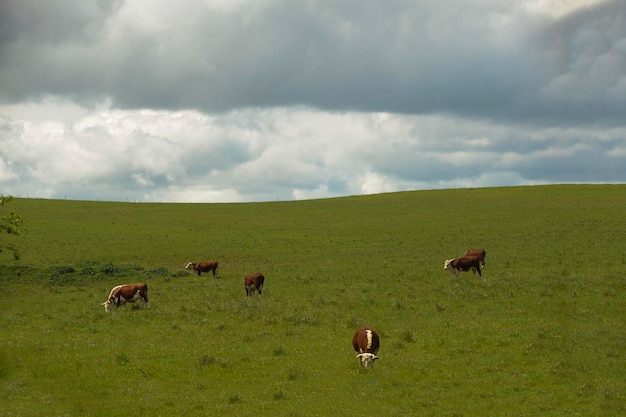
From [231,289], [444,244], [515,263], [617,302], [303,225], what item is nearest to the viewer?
[617,302]

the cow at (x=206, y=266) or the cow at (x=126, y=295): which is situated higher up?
the cow at (x=206, y=266)

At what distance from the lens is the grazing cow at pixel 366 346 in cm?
2325

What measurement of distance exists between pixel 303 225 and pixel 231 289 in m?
36.0

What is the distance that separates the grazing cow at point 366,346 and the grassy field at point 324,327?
0.35 meters

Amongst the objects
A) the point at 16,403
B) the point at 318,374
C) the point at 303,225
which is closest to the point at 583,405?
the point at 318,374

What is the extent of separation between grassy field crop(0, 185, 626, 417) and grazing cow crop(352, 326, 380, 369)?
35cm

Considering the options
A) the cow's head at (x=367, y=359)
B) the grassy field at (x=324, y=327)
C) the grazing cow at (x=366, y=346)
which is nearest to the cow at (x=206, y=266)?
the grassy field at (x=324, y=327)

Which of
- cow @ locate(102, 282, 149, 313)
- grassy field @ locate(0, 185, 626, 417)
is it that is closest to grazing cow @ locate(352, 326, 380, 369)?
grassy field @ locate(0, 185, 626, 417)

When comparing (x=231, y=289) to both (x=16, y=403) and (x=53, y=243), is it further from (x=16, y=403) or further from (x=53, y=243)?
(x=53, y=243)

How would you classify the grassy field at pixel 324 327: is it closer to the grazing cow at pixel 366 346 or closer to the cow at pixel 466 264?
the grazing cow at pixel 366 346

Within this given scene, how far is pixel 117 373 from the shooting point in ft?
77.3

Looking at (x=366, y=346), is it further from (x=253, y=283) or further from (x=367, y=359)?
(x=253, y=283)

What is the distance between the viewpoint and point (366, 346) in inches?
941

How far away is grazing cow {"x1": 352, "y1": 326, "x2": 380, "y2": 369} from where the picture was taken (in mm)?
23250
